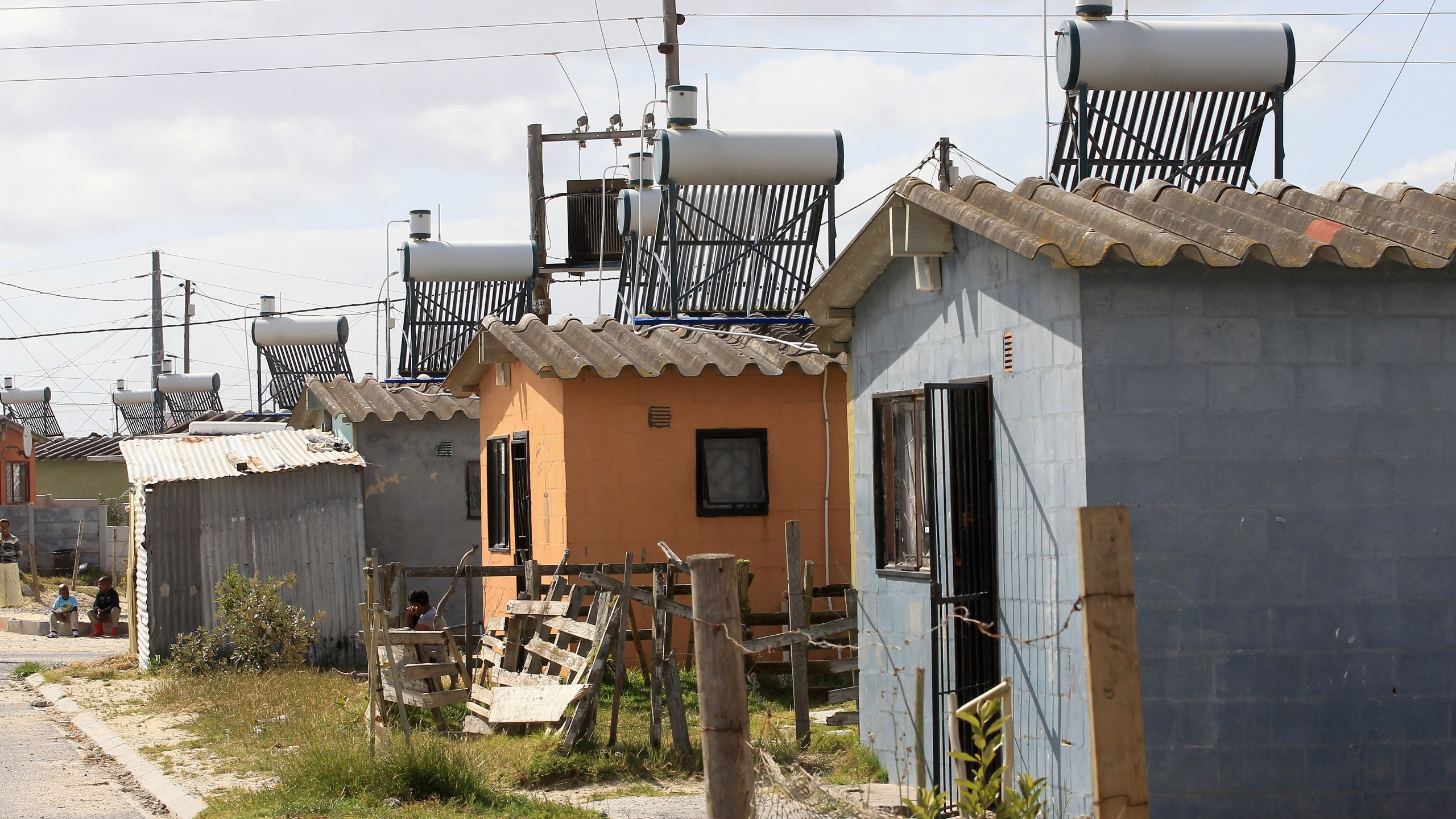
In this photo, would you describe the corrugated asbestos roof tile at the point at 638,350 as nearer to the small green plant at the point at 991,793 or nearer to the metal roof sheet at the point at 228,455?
the metal roof sheet at the point at 228,455

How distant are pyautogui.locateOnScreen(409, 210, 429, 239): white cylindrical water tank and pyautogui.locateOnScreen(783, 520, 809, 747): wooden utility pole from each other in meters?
10.4

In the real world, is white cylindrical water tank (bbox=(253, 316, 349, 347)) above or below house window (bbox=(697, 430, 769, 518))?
above

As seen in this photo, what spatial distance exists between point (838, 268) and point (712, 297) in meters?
6.56

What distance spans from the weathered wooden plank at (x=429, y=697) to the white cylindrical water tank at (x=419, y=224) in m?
9.79

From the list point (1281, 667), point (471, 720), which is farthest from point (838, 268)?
point (471, 720)

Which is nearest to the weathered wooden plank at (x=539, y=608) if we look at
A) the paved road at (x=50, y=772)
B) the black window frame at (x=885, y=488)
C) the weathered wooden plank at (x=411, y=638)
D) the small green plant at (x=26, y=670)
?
the weathered wooden plank at (x=411, y=638)

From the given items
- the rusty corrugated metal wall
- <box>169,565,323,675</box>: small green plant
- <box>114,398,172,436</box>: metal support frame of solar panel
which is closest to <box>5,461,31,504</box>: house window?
<box>114,398,172,436</box>: metal support frame of solar panel

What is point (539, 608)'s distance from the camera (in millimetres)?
11305

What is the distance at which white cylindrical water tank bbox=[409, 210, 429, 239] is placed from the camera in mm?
19641

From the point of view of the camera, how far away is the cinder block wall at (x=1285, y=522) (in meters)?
7.06

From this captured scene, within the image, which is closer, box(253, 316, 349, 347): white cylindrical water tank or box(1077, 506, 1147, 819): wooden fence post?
box(1077, 506, 1147, 819): wooden fence post

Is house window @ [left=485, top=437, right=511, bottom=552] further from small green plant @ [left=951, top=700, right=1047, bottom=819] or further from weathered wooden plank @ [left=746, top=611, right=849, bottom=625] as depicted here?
small green plant @ [left=951, top=700, right=1047, bottom=819]

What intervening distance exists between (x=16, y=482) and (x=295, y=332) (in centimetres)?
1932

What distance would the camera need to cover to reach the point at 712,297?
1579 cm
